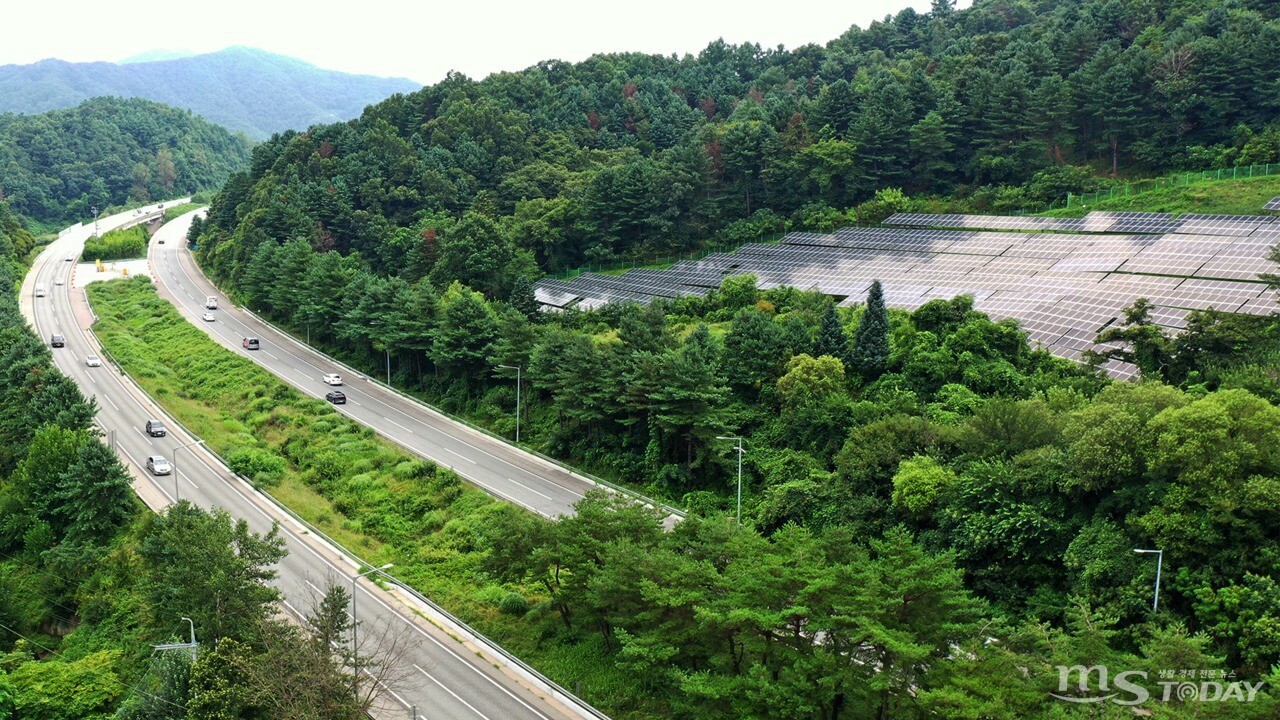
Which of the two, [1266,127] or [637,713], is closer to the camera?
[637,713]

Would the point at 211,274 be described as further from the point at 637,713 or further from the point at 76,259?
the point at 637,713

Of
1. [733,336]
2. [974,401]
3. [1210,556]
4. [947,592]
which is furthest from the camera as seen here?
[733,336]

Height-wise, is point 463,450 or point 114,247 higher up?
point 114,247

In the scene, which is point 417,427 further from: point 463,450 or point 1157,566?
point 1157,566

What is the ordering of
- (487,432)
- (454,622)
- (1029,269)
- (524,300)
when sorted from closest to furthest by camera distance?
(454,622)
(487,432)
(1029,269)
(524,300)

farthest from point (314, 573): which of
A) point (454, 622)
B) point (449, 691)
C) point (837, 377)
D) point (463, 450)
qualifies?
point (837, 377)

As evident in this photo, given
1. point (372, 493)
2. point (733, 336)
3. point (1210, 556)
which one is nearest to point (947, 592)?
point (1210, 556)
